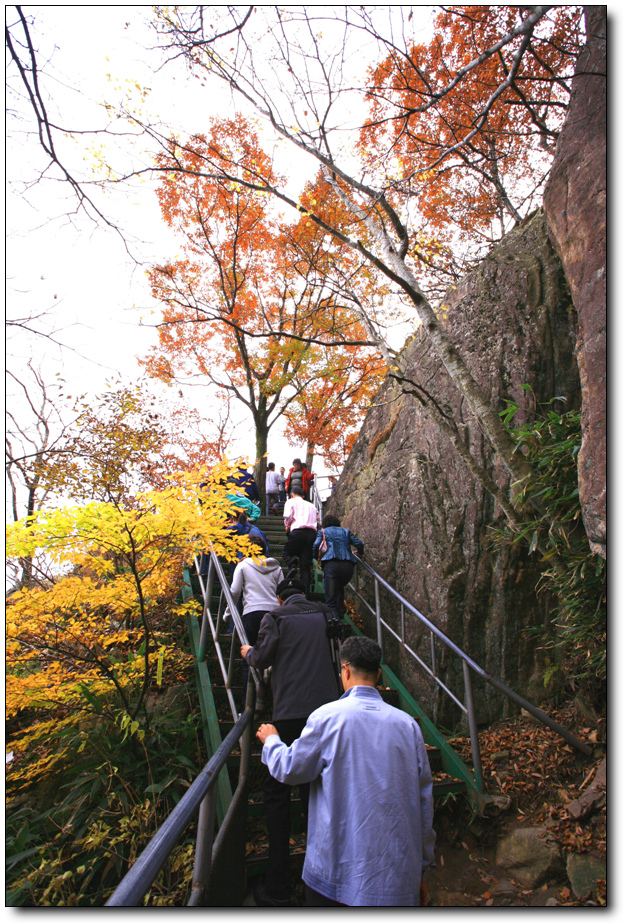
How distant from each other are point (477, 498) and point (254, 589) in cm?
289

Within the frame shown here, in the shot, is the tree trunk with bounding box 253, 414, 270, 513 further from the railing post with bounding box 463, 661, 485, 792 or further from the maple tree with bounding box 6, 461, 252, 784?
the railing post with bounding box 463, 661, 485, 792

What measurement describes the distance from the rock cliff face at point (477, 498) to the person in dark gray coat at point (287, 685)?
2.48 meters

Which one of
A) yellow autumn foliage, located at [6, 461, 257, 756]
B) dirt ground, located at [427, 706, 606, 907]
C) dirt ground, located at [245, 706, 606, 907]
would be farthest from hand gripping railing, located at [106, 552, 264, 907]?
dirt ground, located at [427, 706, 606, 907]

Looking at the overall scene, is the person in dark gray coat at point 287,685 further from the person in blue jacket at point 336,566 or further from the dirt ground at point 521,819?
the person in blue jacket at point 336,566

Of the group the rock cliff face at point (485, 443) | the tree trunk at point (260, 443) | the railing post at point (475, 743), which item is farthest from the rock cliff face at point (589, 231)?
the tree trunk at point (260, 443)

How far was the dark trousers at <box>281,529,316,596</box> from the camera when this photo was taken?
5.42 meters

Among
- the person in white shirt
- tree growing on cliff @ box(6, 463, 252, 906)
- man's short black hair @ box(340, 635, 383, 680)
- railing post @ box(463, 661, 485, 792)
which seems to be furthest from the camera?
the person in white shirt

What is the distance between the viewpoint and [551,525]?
3.47m

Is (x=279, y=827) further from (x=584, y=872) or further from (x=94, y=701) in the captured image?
(x=94, y=701)

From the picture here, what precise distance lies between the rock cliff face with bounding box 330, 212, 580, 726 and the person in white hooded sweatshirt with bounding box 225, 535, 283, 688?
2.12 meters

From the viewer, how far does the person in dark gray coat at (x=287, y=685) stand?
2373mm

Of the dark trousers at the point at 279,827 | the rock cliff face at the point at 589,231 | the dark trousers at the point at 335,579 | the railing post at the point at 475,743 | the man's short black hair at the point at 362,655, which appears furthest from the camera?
the dark trousers at the point at 335,579

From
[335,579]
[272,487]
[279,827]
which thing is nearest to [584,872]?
[279,827]

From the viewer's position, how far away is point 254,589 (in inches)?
146
